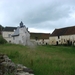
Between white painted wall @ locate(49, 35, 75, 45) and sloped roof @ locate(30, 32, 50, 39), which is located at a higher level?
sloped roof @ locate(30, 32, 50, 39)

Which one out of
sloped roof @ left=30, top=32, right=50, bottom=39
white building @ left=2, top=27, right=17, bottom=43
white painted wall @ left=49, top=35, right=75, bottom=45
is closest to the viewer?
white painted wall @ left=49, top=35, right=75, bottom=45

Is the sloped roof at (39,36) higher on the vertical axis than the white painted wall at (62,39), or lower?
higher

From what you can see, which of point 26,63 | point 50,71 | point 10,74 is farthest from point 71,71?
point 10,74

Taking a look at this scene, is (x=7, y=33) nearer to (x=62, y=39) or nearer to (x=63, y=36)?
(x=62, y=39)

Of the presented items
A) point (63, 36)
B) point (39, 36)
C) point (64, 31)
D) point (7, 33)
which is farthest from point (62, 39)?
point (7, 33)

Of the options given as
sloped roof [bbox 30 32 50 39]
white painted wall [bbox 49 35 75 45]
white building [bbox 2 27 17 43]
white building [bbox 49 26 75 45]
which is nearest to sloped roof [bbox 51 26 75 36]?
white building [bbox 49 26 75 45]

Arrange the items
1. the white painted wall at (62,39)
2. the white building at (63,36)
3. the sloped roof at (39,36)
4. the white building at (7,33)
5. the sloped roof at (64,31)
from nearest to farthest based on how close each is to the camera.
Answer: the white painted wall at (62,39) < the white building at (63,36) < the sloped roof at (64,31) < the white building at (7,33) < the sloped roof at (39,36)

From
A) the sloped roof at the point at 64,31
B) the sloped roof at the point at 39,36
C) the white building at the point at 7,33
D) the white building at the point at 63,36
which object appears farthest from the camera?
the sloped roof at the point at 39,36

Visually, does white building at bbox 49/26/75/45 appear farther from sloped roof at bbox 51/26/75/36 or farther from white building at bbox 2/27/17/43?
white building at bbox 2/27/17/43

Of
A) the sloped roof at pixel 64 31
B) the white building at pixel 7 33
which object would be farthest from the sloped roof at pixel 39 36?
the sloped roof at pixel 64 31

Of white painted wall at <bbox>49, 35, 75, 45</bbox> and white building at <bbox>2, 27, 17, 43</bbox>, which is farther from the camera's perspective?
white building at <bbox>2, 27, 17, 43</bbox>

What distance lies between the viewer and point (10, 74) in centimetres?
945

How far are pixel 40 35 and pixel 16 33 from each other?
657 inches

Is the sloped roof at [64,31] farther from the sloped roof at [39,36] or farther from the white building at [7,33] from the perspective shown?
the white building at [7,33]
